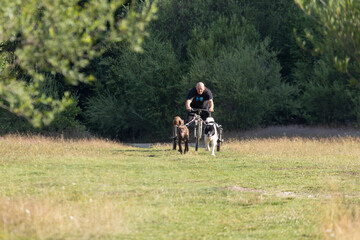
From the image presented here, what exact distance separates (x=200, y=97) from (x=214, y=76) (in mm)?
14984

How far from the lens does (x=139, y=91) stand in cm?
3869

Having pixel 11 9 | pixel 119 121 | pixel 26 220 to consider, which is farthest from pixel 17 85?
pixel 119 121

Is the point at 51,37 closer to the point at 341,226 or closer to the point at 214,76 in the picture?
the point at 341,226

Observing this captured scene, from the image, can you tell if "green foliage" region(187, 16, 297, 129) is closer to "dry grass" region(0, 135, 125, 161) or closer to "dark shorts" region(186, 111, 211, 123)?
"dry grass" region(0, 135, 125, 161)

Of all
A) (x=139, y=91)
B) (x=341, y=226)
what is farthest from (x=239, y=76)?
(x=341, y=226)

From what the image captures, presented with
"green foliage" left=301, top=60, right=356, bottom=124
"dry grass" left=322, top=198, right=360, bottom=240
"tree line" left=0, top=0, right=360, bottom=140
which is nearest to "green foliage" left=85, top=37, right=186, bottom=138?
"tree line" left=0, top=0, right=360, bottom=140

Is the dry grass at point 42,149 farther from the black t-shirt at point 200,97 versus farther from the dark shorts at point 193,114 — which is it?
the black t-shirt at point 200,97

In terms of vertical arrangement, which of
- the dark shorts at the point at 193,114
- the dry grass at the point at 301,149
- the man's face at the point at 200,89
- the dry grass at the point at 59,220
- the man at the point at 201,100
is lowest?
the dry grass at the point at 59,220

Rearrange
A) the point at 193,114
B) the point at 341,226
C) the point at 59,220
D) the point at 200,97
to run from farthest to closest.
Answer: the point at 193,114
the point at 200,97
the point at 59,220
the point at 341,226

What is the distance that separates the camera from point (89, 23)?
8.51 meters

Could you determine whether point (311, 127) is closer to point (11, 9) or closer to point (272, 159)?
point (272, 159)

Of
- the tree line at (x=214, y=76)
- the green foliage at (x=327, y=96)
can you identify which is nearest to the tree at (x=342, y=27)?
the tree line at (x=214, y=76)

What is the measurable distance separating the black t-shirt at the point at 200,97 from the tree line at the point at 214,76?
1336 cm

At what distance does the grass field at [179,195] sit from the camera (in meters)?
8.83
